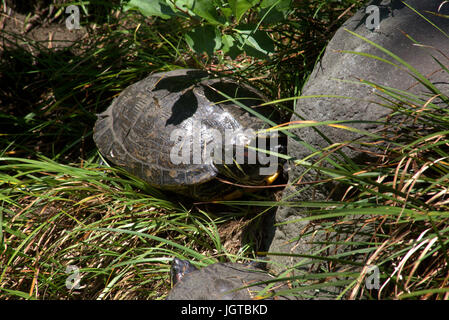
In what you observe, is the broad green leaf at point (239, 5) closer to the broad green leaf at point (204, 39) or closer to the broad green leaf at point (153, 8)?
the broad green leaf at point (204, 39)

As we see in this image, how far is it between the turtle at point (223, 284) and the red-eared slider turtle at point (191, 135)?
61 cm

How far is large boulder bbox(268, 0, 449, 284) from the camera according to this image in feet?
6.11

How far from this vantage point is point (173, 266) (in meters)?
2.17

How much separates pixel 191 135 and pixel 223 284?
1019 mm

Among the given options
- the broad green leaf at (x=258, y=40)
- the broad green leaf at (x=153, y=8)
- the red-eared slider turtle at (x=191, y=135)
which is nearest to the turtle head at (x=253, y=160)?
the red-eared slider turtle at (x=191, y=135)

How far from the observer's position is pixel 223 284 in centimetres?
186

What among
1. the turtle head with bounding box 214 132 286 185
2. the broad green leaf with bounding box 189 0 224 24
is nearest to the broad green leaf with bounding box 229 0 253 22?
the broad green leaf with bounding box 189 0 224 24

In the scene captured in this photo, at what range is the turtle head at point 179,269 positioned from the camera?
211cm

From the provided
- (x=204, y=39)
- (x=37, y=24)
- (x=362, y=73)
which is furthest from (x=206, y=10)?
(x=37, y=24)

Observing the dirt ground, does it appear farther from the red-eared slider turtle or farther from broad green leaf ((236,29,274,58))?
broad green leaf ((236,29,274,58))

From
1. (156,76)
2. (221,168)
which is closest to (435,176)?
(221,168)

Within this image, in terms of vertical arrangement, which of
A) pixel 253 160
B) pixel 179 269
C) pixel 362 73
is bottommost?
pixel 179 269

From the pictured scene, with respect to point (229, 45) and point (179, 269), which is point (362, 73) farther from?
point (179, 269)

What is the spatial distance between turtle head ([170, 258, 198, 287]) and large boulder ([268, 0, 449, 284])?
1.64ft
